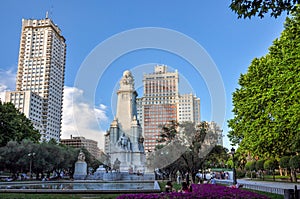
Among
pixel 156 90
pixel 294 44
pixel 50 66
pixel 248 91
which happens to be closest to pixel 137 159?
pixel 156 90

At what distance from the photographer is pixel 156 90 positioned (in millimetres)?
36375

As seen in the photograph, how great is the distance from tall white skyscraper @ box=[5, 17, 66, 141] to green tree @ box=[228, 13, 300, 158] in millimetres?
95454

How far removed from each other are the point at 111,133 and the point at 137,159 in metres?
6.68

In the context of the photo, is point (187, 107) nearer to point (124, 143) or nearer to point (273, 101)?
point (124, 143)

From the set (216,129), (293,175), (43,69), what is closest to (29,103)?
(43,69)

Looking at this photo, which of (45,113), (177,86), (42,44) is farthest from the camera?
(42,44)

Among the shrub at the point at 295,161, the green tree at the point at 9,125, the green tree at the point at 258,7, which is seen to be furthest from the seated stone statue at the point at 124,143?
the green tree at the point at 258,7

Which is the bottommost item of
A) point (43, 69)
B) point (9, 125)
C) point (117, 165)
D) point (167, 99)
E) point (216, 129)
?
point (117, 165)

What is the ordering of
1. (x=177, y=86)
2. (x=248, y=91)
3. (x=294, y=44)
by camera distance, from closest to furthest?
(x=294, y=44) → (x=248, y=91) → (x=177, y=86)

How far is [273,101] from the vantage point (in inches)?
835

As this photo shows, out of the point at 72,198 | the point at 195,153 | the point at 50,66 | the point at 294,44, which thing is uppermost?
the point at 50,66

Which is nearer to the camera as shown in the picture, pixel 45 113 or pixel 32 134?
pixel 32 134

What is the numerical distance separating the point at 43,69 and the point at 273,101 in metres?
107

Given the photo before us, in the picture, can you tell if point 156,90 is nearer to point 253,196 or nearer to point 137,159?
point 137,159
